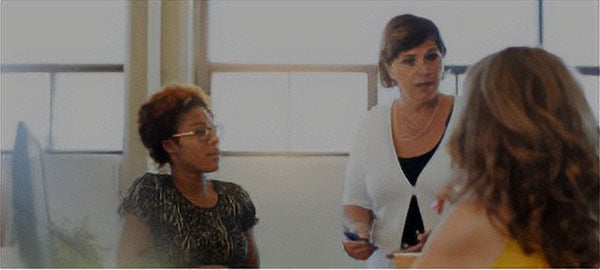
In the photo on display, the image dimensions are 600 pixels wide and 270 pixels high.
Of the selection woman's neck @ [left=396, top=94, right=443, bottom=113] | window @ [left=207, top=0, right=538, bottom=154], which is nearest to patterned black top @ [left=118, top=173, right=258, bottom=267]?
window @ [left=207, top=0, right=538, bottom=154]

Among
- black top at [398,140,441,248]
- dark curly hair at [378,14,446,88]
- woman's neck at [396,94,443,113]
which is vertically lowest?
black top at [398,140,441,248]

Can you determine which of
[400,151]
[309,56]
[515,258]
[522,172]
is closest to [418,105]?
[400,151]

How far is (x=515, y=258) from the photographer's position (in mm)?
1116

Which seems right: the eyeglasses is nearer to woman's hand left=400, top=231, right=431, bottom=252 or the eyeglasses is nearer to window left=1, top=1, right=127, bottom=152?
window left=1, top=1, right=127, bottom=152

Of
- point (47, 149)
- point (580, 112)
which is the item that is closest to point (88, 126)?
point (47, 149)

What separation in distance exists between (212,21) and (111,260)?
0.52 m

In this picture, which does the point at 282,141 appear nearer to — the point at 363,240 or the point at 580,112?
the point at 363,240

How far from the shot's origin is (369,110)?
1.86m

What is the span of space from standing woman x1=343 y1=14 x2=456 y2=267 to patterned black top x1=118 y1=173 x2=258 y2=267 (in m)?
0.22

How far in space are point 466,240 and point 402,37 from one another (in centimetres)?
80

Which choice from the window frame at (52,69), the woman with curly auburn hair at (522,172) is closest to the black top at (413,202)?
the woman with curly auburn hair at (522,172)

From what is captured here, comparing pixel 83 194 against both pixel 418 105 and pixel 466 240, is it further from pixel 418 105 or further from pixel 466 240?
pixel 466 240

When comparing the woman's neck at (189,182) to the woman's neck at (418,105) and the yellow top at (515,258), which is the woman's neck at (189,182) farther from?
the yellow top at (515,258)

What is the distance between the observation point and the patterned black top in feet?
5.83
